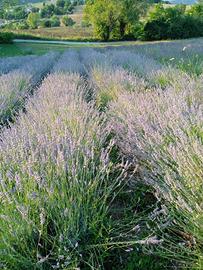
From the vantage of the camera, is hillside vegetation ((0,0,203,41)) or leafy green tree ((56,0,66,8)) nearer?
hillside vegetation ((0,0,203,41))

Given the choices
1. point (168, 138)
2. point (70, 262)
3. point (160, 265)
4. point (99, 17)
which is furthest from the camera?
point (99, 17)

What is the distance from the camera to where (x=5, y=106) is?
17.2 feet

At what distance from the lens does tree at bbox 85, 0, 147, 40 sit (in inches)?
1683

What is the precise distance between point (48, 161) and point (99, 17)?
42.5m

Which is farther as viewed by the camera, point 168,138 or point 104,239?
point 168,138

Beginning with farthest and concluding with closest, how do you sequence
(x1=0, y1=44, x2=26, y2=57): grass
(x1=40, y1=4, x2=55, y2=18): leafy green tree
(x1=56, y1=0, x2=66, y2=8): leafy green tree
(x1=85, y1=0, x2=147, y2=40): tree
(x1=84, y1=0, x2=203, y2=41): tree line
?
(x1=56, y1=0, x2=66, y2=8): leafy green tree, (x1=40, y1=4, x2=55, y2=18): leafy green tree, (x1=85, y1=0, x2=147, y2=40): tree, (x1=84, y1=0, x2=203, y2=41): tree line, (x1=0, y1=44, x2=26, y2=57): grass

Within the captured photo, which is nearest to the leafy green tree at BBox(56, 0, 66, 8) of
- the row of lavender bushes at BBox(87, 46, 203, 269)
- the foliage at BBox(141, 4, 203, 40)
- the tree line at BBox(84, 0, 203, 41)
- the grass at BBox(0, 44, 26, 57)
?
the tree line at BBox(84, 0, 203, 41)

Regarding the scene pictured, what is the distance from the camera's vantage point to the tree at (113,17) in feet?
140

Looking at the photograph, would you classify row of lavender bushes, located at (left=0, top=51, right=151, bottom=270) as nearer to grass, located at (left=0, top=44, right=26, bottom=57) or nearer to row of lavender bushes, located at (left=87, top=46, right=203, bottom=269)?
row of lavender bushes, located at (left=87, top=46, right=203, bottom=269)

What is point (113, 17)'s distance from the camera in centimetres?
4356

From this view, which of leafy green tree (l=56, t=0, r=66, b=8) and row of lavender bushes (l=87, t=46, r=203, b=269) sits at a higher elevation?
row of lavender bushes (l=87, t=46, r=203, b=269)

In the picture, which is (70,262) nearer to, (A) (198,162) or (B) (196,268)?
(B) (196,268)

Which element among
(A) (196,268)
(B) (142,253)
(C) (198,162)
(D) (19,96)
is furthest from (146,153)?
(D) (19,96)

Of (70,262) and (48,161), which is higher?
(48,161)
